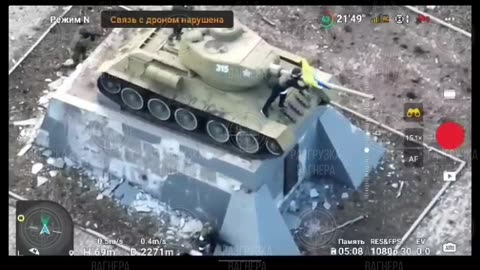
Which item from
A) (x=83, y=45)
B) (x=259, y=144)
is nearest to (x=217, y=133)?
(x=259, y=144)

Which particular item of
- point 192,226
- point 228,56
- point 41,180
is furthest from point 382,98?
point 41,180

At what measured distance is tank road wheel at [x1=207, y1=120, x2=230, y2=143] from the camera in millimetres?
16859

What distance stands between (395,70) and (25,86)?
10.5 ft

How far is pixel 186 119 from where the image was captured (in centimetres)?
1698

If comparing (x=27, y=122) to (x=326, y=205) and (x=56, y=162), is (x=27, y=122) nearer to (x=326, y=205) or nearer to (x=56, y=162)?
(x=56, y=162)

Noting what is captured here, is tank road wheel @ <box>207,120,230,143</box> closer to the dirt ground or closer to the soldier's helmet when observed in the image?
the soldier's helmet

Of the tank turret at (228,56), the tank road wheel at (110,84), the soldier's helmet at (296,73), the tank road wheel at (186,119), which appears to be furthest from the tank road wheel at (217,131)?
the tank road wheel at (110,84)

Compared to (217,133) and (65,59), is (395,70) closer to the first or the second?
(217,133)

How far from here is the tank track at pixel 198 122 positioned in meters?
16.8

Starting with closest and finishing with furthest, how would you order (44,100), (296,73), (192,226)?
(296,73)
(192,226)
(44,100)

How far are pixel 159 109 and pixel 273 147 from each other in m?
1.07

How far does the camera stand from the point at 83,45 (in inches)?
681

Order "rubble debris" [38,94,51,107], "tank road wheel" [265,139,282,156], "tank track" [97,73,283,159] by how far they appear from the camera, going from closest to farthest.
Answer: "tank road wheel" [265,139,282,156], "tank track" [97,73,283,159], "rubble debris" [38,94,51,107]

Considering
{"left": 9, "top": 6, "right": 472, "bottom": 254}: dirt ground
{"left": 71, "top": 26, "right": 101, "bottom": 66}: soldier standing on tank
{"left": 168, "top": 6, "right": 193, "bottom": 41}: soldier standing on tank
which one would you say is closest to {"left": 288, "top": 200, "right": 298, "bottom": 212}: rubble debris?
{"left": 9, "top": 6, "right": 472, "bottom": 254}: dirt ground
